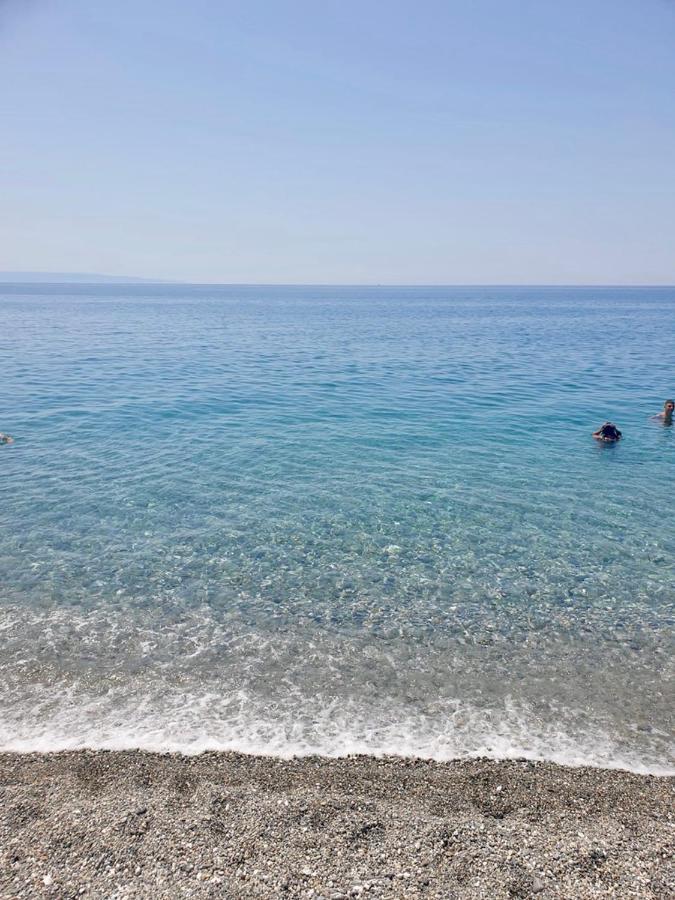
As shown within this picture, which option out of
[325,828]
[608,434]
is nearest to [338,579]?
[325,828]

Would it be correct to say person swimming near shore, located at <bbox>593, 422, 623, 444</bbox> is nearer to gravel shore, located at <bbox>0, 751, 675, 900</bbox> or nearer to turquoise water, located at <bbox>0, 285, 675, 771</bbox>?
turquoise water, located at <bbox>0, 285, 675, 771</bbox>

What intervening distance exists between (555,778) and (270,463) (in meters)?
16.9

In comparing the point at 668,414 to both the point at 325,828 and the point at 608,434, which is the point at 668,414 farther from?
the point at 325,828

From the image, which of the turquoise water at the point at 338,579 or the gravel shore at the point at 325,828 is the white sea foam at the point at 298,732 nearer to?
the turquoise water at the point at 338,579

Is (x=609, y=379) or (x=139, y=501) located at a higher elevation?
(x=609, y=379)

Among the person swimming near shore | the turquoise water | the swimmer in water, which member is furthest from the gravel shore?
the swimmer in water

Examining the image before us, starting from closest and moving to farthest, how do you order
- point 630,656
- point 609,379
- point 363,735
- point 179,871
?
point 179,871 → point 363,735 → point 630,656 → point 609,379

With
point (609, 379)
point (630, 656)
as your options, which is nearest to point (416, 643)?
point (630, 656)

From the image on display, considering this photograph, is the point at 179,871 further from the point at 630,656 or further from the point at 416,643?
the point at 630,656

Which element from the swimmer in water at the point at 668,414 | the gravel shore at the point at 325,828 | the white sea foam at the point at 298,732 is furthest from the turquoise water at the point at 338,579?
the swimmer in water at the point at 668,414

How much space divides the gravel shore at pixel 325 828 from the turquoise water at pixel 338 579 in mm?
557

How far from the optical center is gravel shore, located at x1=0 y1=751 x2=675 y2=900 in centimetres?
657

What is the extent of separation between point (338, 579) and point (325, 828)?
733 centimetres

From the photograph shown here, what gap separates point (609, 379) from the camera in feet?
141
